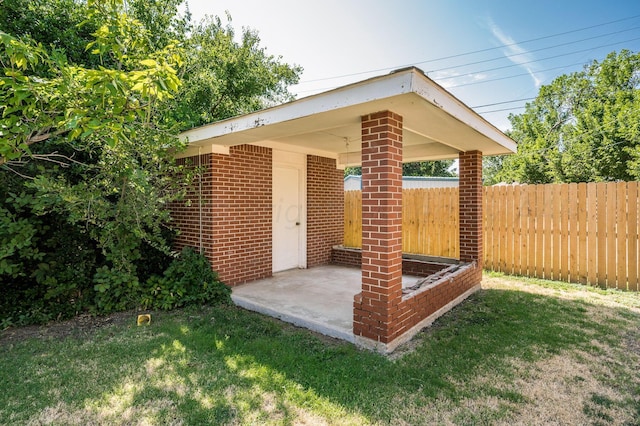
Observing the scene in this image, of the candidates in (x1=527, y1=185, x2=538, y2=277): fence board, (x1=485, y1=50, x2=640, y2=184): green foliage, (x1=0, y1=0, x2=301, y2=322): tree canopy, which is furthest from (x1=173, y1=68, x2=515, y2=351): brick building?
(x1=485, y1=50, x2=640, y2=184): green foliage

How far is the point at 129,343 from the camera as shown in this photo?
12.1ft

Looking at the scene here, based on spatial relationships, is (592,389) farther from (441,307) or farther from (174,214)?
(174,214)

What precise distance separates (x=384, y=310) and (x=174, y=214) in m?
4.43

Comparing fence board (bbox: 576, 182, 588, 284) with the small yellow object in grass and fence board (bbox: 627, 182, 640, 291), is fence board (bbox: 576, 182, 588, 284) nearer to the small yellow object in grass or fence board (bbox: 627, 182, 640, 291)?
fence board (bbox: 627, 182, 640, 291)

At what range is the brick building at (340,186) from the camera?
135 inches

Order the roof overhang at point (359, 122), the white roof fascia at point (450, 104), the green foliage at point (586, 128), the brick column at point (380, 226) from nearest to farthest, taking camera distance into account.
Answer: the white roof fascia at point (450, 104)
the roof overhang at point (359, 122)
the brick column at point (380, 226)
the green foliage at point (586, 128)

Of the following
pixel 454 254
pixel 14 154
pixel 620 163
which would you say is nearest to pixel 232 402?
pixel 14 154

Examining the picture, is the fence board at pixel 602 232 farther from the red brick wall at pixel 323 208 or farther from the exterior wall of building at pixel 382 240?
the red brick wall at pixel 323 208

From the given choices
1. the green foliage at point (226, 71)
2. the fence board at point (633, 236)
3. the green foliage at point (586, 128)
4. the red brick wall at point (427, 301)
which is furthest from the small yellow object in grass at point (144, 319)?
the green foliage at point (586, 128)

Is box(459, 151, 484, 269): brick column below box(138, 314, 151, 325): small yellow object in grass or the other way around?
the other way around

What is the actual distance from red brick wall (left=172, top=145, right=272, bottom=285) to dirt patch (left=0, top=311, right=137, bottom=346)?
58.0 inches

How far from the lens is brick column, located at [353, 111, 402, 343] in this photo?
135 inches

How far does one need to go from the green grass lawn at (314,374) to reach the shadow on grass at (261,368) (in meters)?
0.01

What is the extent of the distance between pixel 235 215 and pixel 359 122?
2.88 metres
